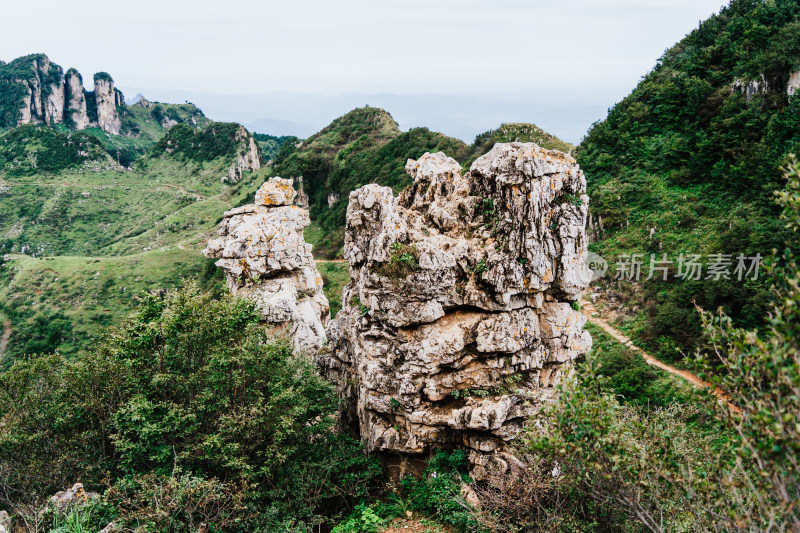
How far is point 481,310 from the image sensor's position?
14438 mm

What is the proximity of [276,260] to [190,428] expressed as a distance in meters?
11.1

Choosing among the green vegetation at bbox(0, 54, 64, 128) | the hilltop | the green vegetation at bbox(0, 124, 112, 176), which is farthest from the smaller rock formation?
the green vegetation at bbox(0, 54, 64, 128)

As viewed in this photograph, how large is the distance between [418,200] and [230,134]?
129294 millimetres

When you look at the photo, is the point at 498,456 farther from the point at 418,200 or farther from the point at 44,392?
the point at 44,392

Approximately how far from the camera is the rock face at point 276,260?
2142cm

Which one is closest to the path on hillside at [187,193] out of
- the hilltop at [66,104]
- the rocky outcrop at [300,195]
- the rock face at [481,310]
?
the rocky outcrop at [300,195]

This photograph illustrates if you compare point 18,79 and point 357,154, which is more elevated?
point 18,79

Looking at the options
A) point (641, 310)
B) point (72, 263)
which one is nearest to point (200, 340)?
point (641, 310)

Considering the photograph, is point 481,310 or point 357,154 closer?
point 481,310

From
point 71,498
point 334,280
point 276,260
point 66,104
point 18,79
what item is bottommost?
point 334,280

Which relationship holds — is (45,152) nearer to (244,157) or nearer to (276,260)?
(244,157)

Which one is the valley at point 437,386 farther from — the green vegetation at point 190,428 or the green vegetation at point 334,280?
the green vegetation at point 334,280

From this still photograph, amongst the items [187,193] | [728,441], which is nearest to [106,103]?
[187,193]

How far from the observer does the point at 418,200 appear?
16875 mm
